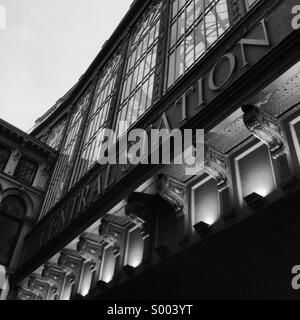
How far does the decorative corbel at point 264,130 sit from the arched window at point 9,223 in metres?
13.9

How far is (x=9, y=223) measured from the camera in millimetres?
17906

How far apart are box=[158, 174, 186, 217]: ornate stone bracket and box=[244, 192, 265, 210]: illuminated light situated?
226cm

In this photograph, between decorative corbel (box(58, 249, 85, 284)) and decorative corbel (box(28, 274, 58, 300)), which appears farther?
decorative corbel (box(28, 274, 58, 300))

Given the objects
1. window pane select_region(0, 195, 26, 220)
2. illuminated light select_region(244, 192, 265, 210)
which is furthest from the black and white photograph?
window pane select_region(0, 195, 26, 220)

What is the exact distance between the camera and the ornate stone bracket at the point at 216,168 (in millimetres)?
7133

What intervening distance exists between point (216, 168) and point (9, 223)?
13689 mm

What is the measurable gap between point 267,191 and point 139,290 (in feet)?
13.7

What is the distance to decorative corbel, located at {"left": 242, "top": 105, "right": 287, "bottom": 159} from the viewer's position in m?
6.13

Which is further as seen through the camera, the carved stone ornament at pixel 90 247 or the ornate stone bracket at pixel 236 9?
the carved stone ornament at pixel 90 247

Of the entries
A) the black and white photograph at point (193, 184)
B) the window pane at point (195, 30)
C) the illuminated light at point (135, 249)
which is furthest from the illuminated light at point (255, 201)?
the window pane at point (195, 30)

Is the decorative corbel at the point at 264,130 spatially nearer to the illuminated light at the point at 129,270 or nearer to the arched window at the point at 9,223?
the illuminated light at the point at 129,270

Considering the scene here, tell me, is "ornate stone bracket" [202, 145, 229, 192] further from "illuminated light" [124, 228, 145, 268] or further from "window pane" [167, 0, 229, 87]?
"window pane" [167, 0, 229, 87]
